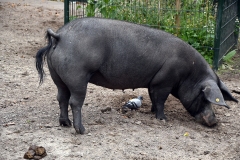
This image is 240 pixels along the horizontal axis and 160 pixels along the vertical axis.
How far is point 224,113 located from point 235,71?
237 centimetres

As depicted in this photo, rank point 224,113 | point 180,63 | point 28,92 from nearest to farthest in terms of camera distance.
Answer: point 180,63
point 224,113
point 28,92

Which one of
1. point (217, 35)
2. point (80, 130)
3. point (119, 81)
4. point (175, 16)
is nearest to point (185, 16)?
point (175, 16)

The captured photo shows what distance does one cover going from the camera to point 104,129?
534cm

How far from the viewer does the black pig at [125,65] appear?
16.4ft

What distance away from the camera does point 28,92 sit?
22.1 feet

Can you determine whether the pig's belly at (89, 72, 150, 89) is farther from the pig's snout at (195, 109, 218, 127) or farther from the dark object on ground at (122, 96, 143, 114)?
the pig's snout at (195, 109, 218, 127)

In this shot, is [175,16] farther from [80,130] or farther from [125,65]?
[80,130]

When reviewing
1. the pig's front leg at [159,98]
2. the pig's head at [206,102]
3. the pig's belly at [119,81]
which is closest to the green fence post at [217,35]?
the pig's head at [206,102]

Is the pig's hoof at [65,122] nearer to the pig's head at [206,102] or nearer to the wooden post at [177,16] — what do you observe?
the pig's head at [206,102]

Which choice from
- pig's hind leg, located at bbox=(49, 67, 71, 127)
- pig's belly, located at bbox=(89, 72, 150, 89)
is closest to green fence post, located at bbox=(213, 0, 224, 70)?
pig's belly, located at bbox=(89, 72, 150, 89)

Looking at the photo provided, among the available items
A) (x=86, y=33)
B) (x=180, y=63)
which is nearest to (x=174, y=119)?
(x=180, y=63)

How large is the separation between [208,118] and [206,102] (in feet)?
0.68

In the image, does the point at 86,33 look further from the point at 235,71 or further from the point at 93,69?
the point at 235,71

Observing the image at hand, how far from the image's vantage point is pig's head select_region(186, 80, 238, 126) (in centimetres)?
561
